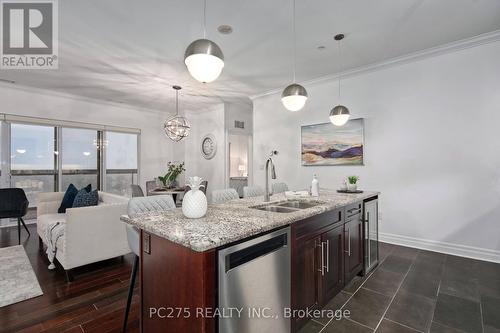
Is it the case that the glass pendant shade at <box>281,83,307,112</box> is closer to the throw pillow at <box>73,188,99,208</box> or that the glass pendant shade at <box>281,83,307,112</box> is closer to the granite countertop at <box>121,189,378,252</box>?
the granite countertop at <box>121,189,378,252</box>

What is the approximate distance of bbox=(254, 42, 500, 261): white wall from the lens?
3.04m

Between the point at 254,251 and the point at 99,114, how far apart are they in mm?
6201

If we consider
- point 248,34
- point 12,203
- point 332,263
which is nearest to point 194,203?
point 332,263

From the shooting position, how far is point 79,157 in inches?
226

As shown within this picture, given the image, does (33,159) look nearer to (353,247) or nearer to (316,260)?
(316,260)

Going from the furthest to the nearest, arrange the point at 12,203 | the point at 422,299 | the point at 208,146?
the point at 208,146 < the point at 12,203 < the point at 422,299

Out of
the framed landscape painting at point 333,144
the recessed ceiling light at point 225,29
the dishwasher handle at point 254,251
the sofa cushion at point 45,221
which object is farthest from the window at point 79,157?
the dishwasher handle at point 254,251


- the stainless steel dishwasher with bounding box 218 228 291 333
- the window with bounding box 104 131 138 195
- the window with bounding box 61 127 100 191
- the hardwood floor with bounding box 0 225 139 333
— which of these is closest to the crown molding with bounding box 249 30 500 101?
the stainless steel dishwasher with bounding box 218 228 291 333

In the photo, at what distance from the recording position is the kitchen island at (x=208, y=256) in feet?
3.72

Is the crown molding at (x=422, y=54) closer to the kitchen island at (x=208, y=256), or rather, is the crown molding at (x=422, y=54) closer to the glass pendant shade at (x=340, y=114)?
the glass pendant shade at (x=340, y=114)

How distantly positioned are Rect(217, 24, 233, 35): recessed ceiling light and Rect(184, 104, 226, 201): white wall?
3.48 metres

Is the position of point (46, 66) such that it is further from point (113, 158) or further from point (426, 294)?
point (426, 294)

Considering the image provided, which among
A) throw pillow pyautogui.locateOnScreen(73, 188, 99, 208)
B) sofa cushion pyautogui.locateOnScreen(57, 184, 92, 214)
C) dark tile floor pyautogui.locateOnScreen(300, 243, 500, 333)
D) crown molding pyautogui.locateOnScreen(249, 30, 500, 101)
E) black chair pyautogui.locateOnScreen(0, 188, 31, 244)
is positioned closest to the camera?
dark tile floor pyautogui.locateOnScreen(300, 243, 500, 333)

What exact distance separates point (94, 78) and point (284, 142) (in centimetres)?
388
